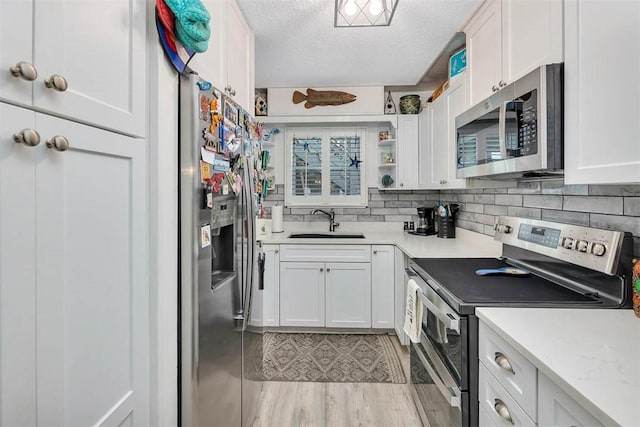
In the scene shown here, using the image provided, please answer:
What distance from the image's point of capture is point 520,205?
2.00 metres

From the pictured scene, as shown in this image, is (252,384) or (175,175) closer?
(175,175)

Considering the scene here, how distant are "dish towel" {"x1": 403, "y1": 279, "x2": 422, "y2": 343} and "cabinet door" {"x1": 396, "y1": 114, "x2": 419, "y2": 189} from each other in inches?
63.3

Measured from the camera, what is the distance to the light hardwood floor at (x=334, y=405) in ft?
6.01

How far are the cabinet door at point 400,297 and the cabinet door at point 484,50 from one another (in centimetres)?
133

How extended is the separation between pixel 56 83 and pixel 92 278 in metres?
0.43

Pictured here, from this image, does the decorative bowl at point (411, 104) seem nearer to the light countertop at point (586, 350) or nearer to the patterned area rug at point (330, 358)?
the patterned area rug at point (330, 358)

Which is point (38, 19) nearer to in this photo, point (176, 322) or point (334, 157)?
point (176, 322)

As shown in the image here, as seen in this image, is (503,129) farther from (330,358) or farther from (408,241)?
(330,358)

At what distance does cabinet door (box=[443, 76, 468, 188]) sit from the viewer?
2.17m

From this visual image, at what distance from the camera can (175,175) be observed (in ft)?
3.65

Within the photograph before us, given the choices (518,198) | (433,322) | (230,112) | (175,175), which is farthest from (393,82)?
(175,175)

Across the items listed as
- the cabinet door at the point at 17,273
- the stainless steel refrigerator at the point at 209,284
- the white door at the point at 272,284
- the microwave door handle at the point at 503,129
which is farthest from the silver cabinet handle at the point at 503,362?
the white door at the point at 272,284

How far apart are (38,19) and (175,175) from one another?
0.56 m

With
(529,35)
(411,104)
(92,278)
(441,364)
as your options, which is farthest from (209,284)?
(411,104)
